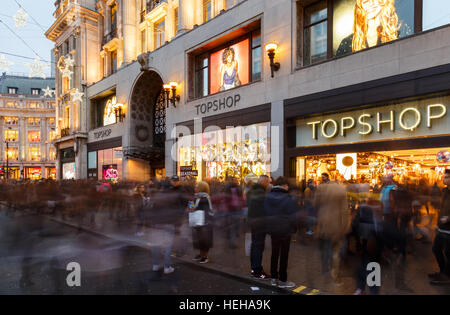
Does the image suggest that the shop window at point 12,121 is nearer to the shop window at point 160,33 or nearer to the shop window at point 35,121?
the shop window at point 35,121

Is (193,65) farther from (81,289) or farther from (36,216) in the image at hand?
(81,289)

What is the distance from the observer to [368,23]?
10.3m

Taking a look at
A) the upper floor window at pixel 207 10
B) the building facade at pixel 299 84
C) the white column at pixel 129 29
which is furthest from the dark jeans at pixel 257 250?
the white column at pixel 129 29

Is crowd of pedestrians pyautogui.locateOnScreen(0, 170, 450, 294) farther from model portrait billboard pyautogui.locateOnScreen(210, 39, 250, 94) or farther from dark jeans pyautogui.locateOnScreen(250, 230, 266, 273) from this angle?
model portrait billboard pyautogui.locateOnScreen(210, 39, 250, 94)

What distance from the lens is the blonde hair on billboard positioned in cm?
974

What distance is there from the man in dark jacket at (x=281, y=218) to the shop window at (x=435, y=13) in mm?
7707

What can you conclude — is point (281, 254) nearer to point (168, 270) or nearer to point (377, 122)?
point (168, 270)

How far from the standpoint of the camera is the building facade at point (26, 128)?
66.7m

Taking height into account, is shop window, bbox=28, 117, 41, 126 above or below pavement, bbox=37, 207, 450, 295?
above

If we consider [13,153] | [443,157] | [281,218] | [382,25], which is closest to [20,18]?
[281,218]

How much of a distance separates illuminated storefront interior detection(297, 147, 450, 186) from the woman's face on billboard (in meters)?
4.90

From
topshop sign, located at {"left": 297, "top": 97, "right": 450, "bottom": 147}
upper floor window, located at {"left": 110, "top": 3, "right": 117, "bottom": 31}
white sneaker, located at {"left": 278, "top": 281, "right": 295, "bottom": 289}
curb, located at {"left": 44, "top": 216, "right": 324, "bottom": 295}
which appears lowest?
curb, located at {"left": 44, "top": 216, "right": 324, "bottom": 295}

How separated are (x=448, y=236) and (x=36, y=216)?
922 centimetres

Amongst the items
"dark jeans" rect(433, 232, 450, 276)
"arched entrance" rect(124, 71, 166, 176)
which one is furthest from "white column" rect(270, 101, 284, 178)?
"arched entrance" rect(124, 71, 166, 176)
